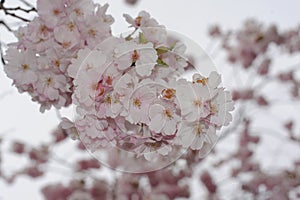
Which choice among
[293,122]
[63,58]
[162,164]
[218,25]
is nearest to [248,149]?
[293,122]

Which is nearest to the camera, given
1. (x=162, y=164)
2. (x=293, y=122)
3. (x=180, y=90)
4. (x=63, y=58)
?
(x=180, y=90)

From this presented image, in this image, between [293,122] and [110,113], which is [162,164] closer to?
[110,113]

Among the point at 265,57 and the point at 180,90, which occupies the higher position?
the point at 180,90

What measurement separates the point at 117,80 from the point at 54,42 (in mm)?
153

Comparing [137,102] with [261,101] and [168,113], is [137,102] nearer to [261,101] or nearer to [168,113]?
[168,113]

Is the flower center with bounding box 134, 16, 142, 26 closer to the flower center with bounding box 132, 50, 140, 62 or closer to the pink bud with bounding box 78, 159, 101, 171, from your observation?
the flower center with bounding box 132, 50, 140, 62

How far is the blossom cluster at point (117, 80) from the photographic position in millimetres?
692

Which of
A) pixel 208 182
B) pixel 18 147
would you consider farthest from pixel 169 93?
pixel 18 147

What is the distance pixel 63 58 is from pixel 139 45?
133mm

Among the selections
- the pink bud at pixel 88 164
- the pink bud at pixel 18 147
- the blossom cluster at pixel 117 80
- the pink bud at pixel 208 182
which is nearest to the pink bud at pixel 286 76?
the pink bud at pixel 208 182

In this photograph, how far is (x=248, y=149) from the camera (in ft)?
11.3

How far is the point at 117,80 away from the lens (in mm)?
706

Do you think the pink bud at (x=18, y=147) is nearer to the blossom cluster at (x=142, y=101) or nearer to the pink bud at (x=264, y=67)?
the pink bud at (x=264, y=67)

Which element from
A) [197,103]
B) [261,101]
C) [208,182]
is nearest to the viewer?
[197,103]
